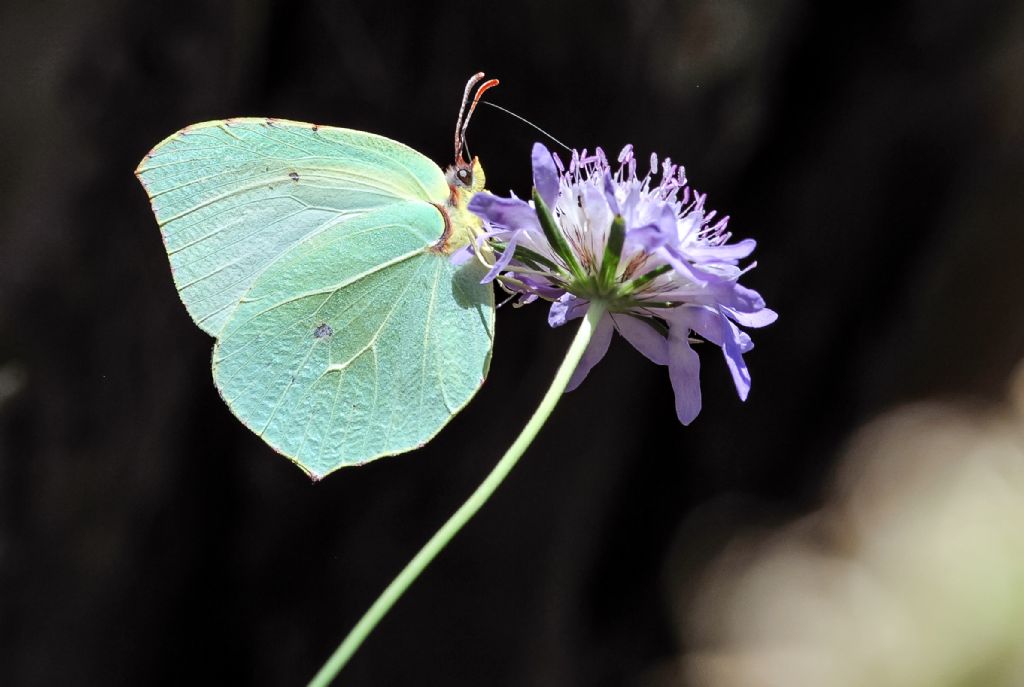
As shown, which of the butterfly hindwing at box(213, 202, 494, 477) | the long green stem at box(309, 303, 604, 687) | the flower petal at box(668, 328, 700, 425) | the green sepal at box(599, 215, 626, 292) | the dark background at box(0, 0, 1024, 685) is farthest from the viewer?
the dark background at box(0, 0, 1024, 685)

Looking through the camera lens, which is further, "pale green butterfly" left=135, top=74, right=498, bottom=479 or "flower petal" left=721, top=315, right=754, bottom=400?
"pale green butterfly" left=135, top=74, right=498, bottom=479

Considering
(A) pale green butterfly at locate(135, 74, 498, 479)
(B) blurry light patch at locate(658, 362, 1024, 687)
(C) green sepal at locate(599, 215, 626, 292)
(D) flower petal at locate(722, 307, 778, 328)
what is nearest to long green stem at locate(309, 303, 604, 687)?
(C) green sepal at locate(599, 215, 626, 292)

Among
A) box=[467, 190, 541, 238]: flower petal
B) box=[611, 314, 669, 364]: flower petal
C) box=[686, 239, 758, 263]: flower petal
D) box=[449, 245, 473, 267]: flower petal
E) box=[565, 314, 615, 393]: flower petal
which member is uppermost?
box=[686, 239, 758, 263]: flower petal

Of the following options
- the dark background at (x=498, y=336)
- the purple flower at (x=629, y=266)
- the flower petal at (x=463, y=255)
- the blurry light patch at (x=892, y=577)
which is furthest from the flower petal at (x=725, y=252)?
the blurry light patch at (x=892, y=577)

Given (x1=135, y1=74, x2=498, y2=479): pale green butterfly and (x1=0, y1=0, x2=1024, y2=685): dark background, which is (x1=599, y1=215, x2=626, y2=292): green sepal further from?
(x1=0, y1=0, x2=1024, y2=685): dark background

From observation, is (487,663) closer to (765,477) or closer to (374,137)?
(765,477)

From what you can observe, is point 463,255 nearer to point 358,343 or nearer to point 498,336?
point 358,343
